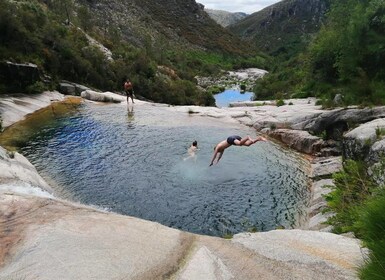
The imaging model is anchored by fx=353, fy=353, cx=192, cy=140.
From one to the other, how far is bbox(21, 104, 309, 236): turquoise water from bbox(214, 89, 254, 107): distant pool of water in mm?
44491

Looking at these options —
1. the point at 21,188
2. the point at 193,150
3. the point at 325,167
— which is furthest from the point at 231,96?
the point at 21,188

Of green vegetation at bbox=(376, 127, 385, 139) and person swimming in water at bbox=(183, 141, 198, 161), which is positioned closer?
green vegetation at bbox=(376, 127, 385, 139)

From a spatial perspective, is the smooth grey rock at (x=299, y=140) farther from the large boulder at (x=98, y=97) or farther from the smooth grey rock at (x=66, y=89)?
the smooth grey rock at (x=66, y=89)

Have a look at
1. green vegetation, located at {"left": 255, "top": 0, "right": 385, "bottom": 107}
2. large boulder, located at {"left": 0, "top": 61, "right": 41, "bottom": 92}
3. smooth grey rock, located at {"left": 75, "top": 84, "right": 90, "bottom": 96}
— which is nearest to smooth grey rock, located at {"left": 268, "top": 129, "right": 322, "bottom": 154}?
green vegetation, located at {"left": 255, "top": 0, "right": 385, "bottom": 107}

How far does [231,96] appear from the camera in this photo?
79250 mm

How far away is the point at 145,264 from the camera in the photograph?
7.05 meters

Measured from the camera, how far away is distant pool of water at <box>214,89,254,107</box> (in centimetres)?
7206

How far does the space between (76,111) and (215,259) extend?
27539mm

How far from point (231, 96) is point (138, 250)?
73.4 metres

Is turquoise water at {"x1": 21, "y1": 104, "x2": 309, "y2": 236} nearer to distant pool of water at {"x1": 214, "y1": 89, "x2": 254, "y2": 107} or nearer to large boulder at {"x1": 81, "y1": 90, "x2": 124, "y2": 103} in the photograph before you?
large boulder at {"x1": 81, "y1": 90, "x2": 124, "y2": 103}

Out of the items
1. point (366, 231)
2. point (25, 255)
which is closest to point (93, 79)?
point (25, 255)

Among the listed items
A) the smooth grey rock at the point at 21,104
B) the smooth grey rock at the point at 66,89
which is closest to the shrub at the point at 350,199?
the smooth grey rock at the point at 21,104

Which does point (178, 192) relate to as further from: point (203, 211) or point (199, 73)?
point (199, 73)

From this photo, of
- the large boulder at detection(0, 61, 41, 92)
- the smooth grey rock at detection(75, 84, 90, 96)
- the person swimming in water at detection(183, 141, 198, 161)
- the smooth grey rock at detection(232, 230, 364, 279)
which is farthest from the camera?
the smooth grey rock at detection(75, 84, 90, 96)
